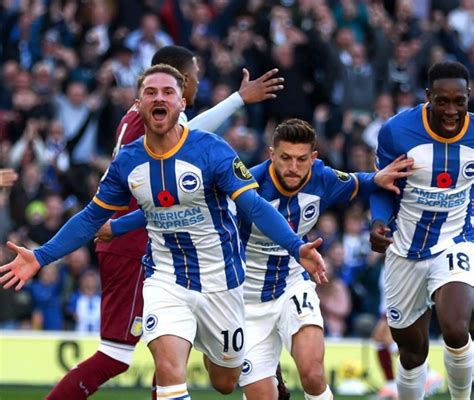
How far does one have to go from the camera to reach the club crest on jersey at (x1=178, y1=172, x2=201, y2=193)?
375 inches

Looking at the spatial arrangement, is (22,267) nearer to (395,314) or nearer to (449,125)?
(395,314)

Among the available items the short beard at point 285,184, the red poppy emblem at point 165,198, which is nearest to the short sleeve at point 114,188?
the red poppy emblem at point 165,198

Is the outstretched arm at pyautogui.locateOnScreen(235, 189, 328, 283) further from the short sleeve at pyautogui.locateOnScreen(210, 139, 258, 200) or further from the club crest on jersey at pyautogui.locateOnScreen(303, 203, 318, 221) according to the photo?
the club crest on jersey at pyautogui.locateOnScreen(303, 203, 318, 221)

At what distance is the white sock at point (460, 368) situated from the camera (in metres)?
10.5

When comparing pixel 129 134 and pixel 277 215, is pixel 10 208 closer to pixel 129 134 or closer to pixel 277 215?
pixel 129 134

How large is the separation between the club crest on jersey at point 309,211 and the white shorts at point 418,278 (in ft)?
2.32

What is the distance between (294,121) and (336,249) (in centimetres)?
750

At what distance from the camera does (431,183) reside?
10.7m

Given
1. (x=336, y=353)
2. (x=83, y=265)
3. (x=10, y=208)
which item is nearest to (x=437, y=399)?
(x=336, y=353)

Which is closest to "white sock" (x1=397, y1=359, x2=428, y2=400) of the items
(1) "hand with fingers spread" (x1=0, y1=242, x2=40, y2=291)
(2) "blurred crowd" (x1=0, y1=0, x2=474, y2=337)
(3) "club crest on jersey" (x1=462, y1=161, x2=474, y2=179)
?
(3) "club crest on jersey" (x1=462, y1=161, x2=474, y2=179)

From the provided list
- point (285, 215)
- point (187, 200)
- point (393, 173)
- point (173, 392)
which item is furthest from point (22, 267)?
point (393, 173)

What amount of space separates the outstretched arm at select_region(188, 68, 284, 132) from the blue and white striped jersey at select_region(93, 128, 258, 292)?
92cm

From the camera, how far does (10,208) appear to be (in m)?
18.1

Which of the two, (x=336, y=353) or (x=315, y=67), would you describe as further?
(x=315, y=67)
